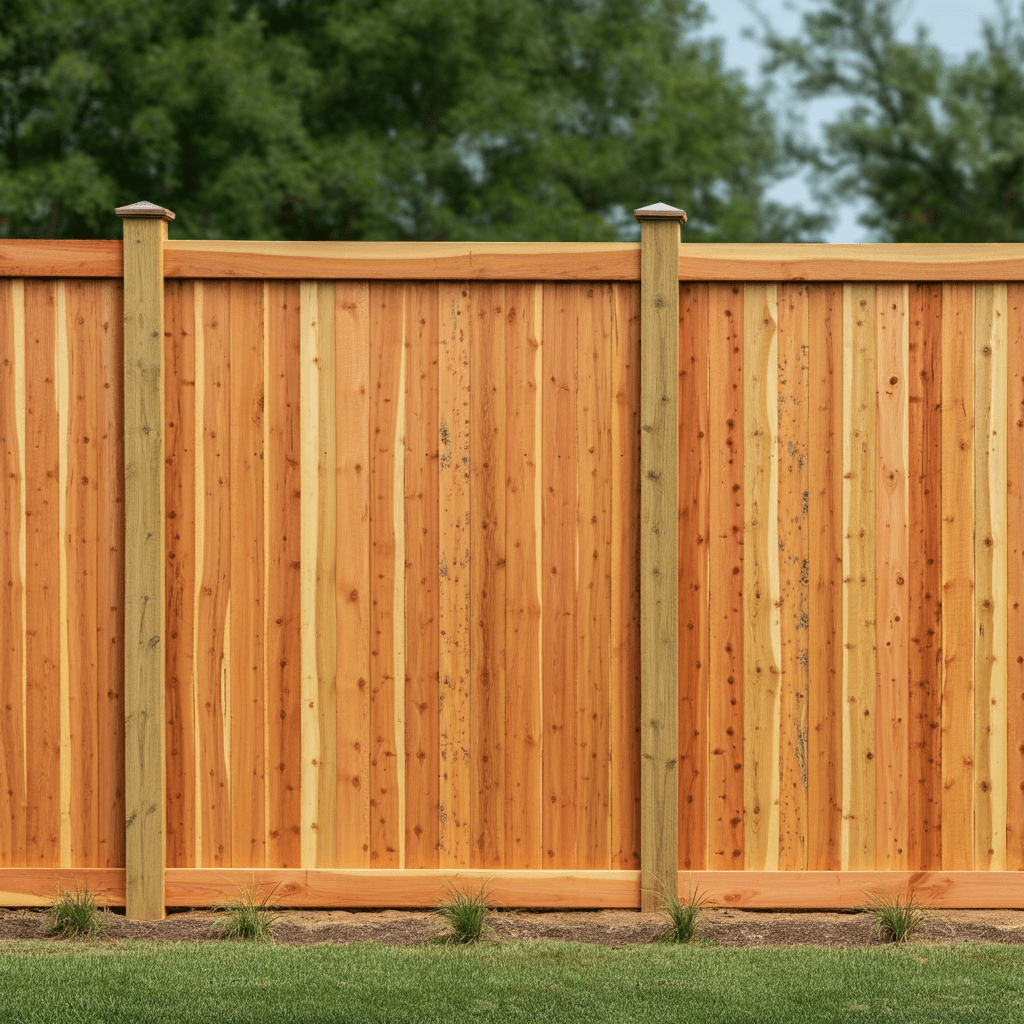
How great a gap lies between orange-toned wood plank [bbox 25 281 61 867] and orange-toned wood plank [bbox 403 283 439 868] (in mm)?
1386

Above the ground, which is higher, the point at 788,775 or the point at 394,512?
the point at 394,512

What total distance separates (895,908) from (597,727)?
50.1 inches

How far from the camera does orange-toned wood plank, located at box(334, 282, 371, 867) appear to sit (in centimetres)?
481

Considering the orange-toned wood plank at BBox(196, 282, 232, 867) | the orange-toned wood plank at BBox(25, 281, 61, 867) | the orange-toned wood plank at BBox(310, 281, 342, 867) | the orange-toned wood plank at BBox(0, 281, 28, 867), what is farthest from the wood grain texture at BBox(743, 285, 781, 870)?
the orange-toned wood plank at BBox(0, 281, 28, 867)

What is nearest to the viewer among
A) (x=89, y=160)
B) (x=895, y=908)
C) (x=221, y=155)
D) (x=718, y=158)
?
(x=895, y=908)

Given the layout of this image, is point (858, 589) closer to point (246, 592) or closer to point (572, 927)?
point (572, 927)

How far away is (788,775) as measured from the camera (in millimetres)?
4801

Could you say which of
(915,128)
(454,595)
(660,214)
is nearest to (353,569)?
(454,595)

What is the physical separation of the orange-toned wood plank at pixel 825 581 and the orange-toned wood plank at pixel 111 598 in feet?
8.84

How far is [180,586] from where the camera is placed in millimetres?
4816

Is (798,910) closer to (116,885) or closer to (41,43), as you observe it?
(116,885)

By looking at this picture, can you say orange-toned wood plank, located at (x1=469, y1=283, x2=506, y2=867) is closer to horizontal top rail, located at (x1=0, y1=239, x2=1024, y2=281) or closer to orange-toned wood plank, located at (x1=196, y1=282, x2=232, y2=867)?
horizontal top rail, located at (x1=0, y1=239, x2=1024, y2=281)

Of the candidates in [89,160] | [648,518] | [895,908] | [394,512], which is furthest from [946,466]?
[89,160]

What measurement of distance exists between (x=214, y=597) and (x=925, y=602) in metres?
2.78
